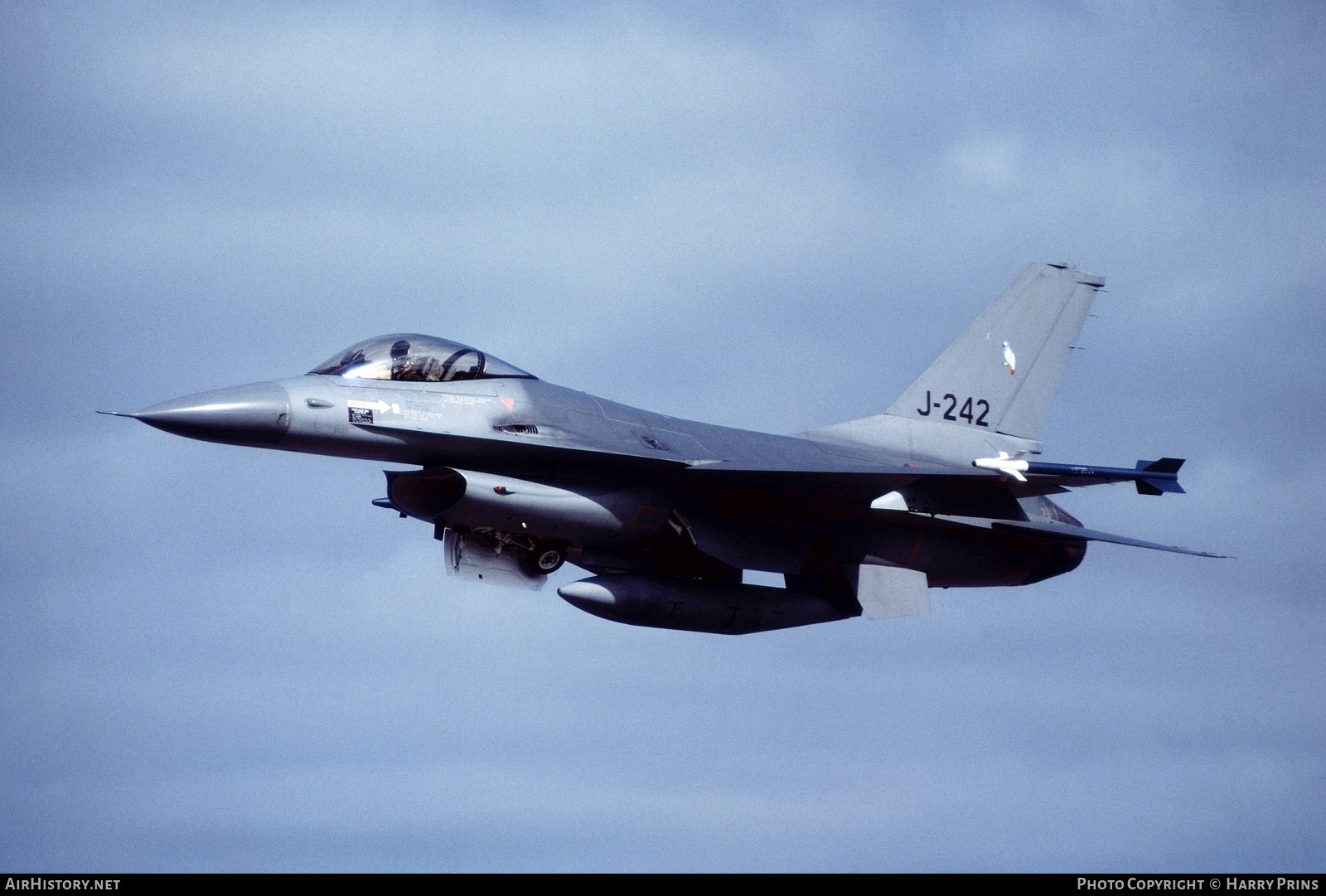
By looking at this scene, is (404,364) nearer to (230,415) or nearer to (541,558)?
(230,415)

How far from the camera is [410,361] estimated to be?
23719 mm

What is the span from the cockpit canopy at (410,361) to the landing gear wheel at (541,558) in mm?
2602

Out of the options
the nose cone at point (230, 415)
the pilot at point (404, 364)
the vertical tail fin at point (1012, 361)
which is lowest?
the nose cone at point (230, 415)

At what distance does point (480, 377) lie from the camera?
Result: 953 inches

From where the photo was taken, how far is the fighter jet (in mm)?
23219

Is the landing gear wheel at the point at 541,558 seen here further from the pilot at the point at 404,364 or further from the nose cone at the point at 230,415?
the nose cone at the point at 230,415

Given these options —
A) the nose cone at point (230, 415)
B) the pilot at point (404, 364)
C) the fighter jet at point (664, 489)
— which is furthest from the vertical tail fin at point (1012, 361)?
the nose cone at point (230, 415)

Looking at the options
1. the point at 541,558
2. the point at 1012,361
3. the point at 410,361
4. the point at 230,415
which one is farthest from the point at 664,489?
the point at 1012,361

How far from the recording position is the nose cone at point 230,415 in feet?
72.5

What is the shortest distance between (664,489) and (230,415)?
640 cm

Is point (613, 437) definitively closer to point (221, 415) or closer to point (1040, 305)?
point (221, 415)

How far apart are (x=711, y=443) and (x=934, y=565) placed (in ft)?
14.4

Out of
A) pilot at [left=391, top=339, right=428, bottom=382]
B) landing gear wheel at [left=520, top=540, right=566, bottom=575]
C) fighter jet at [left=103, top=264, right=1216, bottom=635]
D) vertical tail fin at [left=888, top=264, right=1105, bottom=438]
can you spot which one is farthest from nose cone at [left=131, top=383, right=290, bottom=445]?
vertical tail fin at [left=888, top=264, right=1105, bottom=438]

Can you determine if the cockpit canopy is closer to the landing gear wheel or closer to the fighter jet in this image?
the fighter jet
